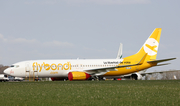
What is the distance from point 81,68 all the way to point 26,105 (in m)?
31.4

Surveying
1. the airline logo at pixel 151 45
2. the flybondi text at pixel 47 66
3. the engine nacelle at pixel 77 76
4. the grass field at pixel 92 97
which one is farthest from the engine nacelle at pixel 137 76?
the grass field at pixel 92 97

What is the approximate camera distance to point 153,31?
43625 mm

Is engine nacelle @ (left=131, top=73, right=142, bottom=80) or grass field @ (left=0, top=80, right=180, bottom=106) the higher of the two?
engine nacelle @ (left=131, top=73, right=142, bottom=80)

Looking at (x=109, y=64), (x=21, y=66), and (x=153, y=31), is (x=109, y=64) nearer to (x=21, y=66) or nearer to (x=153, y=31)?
(x=153, y=31)

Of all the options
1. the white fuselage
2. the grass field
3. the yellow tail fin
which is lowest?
the grass field

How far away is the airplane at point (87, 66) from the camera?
39188 millimetres

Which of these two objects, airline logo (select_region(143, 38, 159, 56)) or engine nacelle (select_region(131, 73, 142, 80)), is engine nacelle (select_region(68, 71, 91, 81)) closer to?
engine nacelle (select_region(131, 73, 142, 80))

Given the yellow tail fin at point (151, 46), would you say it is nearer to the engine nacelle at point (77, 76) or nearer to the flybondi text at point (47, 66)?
the engine nacelle at point (77, 76)

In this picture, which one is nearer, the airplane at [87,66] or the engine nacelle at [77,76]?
the engine nacelle at [77,76]

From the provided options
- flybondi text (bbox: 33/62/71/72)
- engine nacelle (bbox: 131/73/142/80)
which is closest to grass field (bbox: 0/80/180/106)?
flybondi text (bbox: 33/62/71/72)

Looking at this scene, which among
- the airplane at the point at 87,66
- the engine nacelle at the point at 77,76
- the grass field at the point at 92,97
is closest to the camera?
the grass field at the point at 92,97

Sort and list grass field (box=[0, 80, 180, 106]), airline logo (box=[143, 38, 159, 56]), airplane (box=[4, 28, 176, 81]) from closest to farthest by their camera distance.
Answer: grass field (box=[0, 80, 180, 106]) < airplane (box=[4, 28, 176, 81]) < airline logo (box=[143, 38, 159, 56])

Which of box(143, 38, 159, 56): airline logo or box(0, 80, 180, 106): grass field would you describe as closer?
box(0, 80, 180, 106): grass field

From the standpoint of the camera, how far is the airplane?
39188 mm
